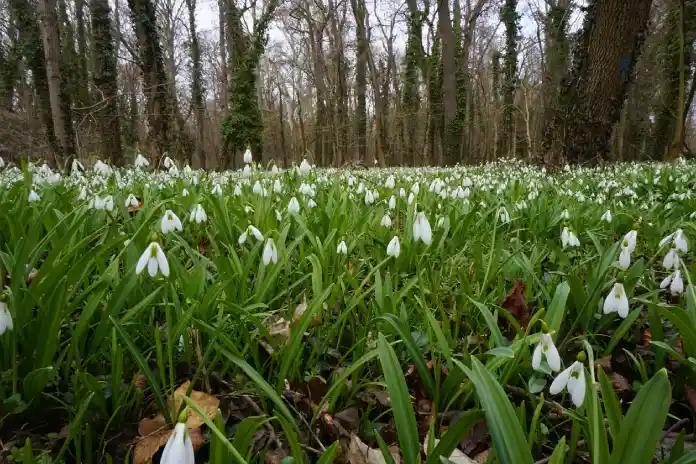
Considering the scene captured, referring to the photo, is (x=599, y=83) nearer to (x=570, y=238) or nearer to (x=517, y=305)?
(x=570, y=238)

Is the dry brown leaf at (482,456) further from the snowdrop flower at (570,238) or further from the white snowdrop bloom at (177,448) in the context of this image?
the snowdrop flower at (570,238)

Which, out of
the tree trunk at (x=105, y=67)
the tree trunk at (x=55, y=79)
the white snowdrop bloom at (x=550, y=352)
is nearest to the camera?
the white snowdrop bloom at (x=550, y=352)

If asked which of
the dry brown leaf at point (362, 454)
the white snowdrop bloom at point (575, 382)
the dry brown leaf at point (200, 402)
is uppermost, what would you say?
the white snowdrop bloom at point (575, 382)

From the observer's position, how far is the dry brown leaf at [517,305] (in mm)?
1777

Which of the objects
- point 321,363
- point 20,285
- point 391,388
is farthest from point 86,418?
point 391,388

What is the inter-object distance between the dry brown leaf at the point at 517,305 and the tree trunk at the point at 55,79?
11124mm

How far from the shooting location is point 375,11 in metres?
25.7

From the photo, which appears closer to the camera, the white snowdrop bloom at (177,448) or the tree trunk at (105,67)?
the white snowdrop bloom at (177,448)

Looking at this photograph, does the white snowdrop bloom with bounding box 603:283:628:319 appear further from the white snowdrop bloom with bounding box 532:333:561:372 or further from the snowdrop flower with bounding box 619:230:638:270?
the white snowdrop bloom with bounding box 532:333:561:372

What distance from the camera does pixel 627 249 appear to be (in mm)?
1535

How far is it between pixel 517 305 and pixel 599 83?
862 cm

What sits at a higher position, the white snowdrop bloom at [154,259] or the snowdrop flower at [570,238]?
the white snowdrop bloom at [154,259]

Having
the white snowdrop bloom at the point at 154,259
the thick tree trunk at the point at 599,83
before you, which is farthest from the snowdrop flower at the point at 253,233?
the thick tree trunk at the point at 599,83

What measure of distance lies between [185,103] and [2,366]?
37861mm
